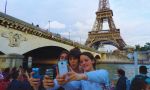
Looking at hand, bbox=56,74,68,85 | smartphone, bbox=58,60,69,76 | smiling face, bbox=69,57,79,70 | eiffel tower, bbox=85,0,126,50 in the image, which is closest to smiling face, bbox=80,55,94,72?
smiling face, bbox=69,57,79,70

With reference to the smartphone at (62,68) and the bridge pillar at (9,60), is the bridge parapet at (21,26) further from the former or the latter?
the smartphone at (62,68)

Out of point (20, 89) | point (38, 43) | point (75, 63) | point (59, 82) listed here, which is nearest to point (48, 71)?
point (59, 82)

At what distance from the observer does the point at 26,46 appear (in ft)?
73.0

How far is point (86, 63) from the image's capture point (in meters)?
3.32

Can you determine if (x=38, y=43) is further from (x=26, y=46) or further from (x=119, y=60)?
(x=119, y=60)

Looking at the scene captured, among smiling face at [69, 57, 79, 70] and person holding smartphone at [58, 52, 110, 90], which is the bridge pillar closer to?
smiling face at [69, 57, 79, 70]

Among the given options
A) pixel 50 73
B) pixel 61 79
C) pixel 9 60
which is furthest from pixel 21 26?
pixel 61 79

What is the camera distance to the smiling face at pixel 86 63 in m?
3.29

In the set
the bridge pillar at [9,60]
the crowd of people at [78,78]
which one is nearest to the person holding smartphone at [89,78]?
the crowd of people at [78,78]

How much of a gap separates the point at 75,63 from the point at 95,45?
62.7 metres

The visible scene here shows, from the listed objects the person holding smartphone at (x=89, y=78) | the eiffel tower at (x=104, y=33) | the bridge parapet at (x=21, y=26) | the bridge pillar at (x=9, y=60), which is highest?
the eiffel tower at (x=104, y=33)

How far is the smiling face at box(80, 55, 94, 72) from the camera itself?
10.8ft

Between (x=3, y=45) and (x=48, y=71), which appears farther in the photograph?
(x=3, y=45)

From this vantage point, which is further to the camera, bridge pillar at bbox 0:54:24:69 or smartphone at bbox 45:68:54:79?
bridge pillar at bbox 0:54:24:69
